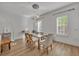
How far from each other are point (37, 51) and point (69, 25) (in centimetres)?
81

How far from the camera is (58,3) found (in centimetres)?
199

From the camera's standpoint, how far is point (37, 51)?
2035 mm

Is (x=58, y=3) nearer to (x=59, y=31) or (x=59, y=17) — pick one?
(x=59, y=17)

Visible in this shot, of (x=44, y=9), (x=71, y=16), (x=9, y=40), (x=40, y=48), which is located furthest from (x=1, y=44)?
(x=71, y=16)

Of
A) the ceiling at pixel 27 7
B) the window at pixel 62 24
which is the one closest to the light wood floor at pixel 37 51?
the window at pixel 62 24

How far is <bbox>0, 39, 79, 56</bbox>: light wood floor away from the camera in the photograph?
197cm

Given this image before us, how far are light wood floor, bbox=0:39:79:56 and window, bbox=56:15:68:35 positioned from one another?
24 centimetres

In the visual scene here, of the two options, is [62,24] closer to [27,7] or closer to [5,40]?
[27,7]

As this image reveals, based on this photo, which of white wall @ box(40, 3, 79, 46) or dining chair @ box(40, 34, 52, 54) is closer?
white wall @ box(40, 3, 79, 46)

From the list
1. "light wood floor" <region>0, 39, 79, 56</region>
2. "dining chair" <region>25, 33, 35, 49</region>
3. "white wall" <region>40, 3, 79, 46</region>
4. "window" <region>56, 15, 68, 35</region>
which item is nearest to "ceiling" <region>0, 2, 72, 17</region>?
"white wall" <region>40, 3, 79, 46</region>

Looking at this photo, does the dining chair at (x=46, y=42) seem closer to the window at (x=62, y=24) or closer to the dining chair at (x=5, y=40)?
the window at (x=62, y=24)

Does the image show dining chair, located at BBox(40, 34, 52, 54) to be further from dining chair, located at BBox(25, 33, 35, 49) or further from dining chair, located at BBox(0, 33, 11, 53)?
dining chair, located at BBox(0, 33, 11, 53)

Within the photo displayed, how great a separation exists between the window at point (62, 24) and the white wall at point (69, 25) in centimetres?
7

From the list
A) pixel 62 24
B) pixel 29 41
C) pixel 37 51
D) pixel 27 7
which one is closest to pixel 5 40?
pixel 29 41
